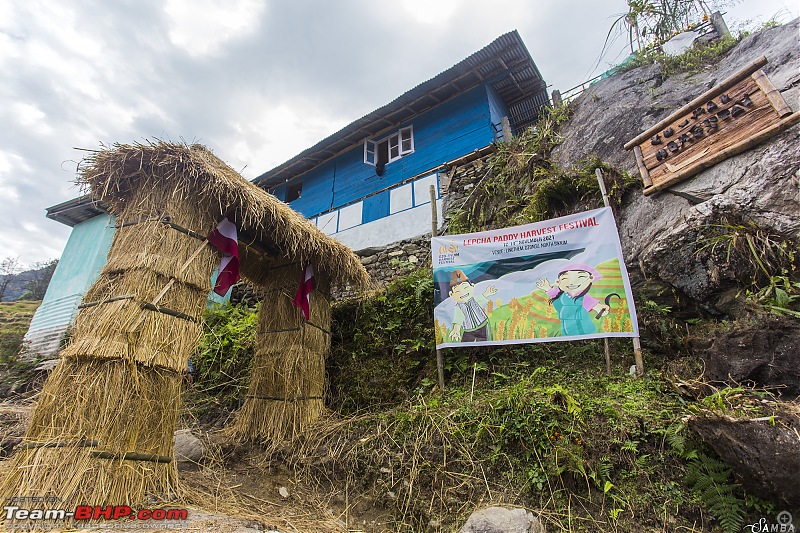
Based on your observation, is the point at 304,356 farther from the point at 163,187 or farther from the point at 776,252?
the point at 776,252

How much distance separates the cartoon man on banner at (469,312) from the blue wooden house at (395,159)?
367 centimetres

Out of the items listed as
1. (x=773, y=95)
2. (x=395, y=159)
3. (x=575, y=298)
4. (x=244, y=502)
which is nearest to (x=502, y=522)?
(x=244, y=502)

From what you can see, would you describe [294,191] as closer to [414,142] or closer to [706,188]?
[414,142]

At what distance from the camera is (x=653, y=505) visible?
2256 mm

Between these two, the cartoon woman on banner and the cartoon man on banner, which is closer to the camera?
the cartoon woman on banner

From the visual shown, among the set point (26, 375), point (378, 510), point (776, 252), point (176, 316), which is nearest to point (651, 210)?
point (776, 252)

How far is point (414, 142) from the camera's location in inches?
378

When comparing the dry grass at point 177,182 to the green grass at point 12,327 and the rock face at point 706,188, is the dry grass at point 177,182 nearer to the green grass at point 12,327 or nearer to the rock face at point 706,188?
the rock face at point 706,188

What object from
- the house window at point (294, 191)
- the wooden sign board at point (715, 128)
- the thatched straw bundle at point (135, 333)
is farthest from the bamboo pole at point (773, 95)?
the house window at point (294, 191)

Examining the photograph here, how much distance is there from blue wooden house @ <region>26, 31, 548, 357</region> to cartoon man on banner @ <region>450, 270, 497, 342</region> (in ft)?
12.1

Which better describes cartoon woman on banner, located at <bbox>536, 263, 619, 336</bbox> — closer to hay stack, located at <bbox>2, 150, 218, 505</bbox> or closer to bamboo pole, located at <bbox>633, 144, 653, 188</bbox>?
bamboo pole, located at <bbox>633, 144, 653, 188</bbox>

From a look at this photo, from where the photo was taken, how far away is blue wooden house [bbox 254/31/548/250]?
8508 millimetres

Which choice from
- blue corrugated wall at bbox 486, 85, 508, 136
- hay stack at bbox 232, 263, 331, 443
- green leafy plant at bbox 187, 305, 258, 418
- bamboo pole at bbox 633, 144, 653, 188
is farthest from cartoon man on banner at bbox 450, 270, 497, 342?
blue corrugated wall at bbox 486, 85, 508, 136

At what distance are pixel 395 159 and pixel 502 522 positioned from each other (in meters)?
8.72
